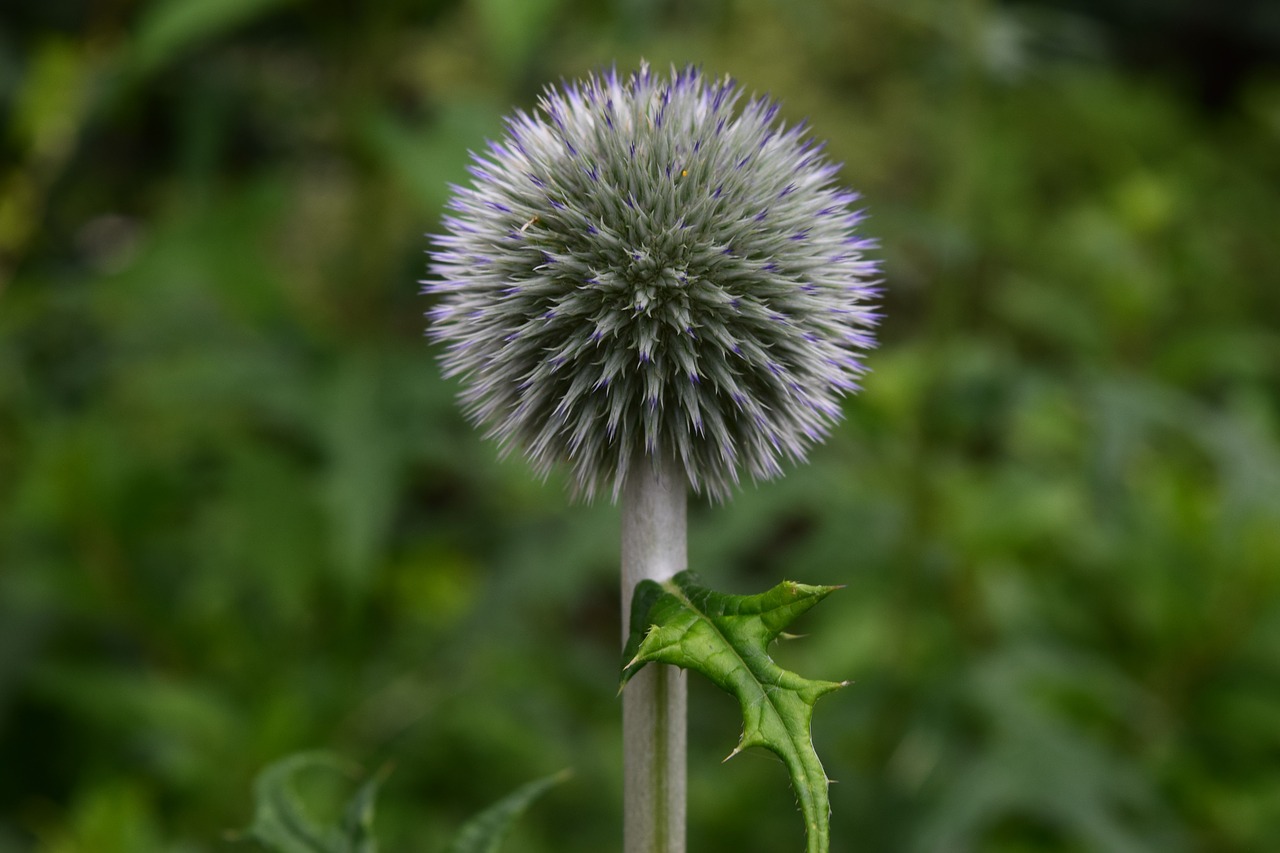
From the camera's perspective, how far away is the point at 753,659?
30.6 inches

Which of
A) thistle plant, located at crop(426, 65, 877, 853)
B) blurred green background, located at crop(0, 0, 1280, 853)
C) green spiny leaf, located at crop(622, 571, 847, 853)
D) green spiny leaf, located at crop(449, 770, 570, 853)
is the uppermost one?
blurred green background, located at crop(0, 0, 1280, 853)

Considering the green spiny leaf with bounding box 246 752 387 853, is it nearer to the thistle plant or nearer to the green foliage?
the green foliage

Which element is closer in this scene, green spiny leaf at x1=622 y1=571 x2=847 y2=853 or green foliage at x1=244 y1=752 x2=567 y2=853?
green spiny leaf at x1=622 y1=571 x2=847 y2=853

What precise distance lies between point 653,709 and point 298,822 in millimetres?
346

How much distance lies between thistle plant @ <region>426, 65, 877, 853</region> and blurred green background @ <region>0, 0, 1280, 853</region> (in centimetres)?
93

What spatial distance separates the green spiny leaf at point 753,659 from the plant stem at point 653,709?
0.05 metres

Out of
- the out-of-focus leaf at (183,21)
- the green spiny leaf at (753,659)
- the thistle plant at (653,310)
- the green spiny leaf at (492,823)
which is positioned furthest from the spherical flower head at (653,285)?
the out-of-focus leaf at (183,21)

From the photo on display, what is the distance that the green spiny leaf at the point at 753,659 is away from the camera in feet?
2.35

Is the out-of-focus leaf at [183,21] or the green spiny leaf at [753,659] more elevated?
the out-of-focus leaf at [183,21]

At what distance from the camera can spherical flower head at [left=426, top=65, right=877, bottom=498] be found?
90cm

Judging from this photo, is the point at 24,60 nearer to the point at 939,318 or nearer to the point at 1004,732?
the point at 939,318

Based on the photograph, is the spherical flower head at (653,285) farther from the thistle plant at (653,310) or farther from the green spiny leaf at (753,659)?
the green spiny leaf at (753,659)

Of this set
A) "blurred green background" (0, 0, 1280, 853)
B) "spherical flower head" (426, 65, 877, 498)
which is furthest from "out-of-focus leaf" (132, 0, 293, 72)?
"spherical flower head" (426, 65, 877, 498)

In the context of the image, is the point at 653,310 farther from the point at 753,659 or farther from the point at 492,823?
the point at 492,823
